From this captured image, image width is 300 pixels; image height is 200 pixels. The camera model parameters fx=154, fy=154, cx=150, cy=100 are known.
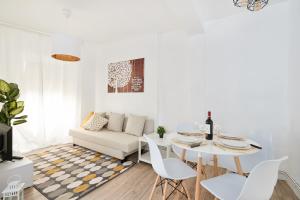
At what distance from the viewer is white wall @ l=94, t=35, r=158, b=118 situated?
11.2 feet

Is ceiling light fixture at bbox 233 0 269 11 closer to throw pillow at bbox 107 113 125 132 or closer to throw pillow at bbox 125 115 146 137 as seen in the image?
throw pillow at bbox 125 115 146 137

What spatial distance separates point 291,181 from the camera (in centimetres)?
210

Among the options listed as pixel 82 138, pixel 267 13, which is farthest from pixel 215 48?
pixel 82 138

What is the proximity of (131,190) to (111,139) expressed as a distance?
1.08m

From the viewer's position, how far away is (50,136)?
11.9 ft

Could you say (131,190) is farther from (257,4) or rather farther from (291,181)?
(257,4)

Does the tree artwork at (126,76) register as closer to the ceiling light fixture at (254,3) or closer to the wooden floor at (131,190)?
the wooden floor at (131,190)

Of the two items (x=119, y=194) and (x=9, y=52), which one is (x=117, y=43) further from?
(x=119, y=194)

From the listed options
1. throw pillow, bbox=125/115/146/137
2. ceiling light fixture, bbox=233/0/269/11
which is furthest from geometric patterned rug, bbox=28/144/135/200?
ceiling light fixture, bbox=233/0/269/11

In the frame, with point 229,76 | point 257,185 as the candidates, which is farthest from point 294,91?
point 257,185

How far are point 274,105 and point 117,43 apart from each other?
3526 mm

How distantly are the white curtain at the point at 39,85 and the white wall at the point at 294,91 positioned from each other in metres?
4.34

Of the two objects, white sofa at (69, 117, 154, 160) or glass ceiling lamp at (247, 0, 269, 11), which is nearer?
glass ceiling lamp at (247, 0, 269, 11)

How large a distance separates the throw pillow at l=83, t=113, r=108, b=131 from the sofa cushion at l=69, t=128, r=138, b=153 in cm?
12
